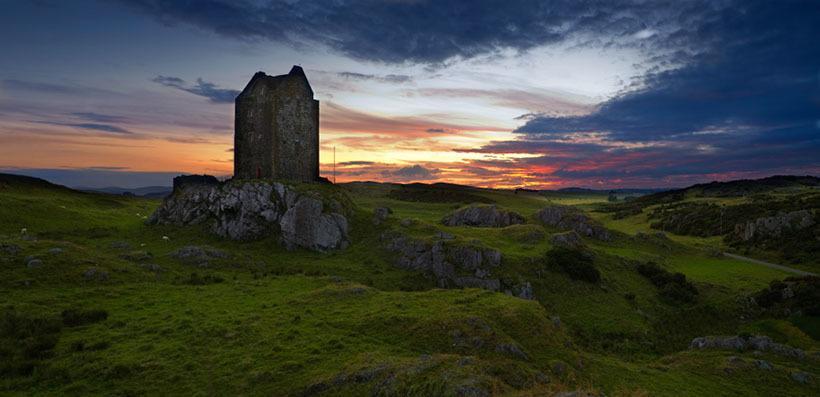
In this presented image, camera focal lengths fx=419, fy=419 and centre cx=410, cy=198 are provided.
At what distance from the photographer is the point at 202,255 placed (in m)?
37.3

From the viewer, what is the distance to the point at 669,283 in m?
44.5

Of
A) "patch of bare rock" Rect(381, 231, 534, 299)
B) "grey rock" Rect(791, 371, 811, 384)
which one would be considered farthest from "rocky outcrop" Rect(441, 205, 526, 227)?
"grey rock" Rect(791, 371, 811, 384)

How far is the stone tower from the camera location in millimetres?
50375

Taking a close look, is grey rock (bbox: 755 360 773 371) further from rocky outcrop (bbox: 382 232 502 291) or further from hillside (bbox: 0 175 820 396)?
rocky outcrop (bbox: 382 232 502 291)

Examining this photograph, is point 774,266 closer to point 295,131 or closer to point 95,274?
point 295,131

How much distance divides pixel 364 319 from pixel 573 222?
5610 centimetres

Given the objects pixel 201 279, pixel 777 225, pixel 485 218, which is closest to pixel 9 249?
pixel 201 279

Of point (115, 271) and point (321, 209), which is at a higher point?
point (321, 209)

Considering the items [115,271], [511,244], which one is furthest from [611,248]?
[115,271]

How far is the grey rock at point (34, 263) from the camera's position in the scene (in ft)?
90.6

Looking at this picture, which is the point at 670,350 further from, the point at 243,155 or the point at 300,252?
the point at 243,155

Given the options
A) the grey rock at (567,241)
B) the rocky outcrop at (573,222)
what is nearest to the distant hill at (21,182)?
the grey rock at (567,241)

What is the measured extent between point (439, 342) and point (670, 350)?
22.7 metres

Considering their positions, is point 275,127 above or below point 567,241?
above
